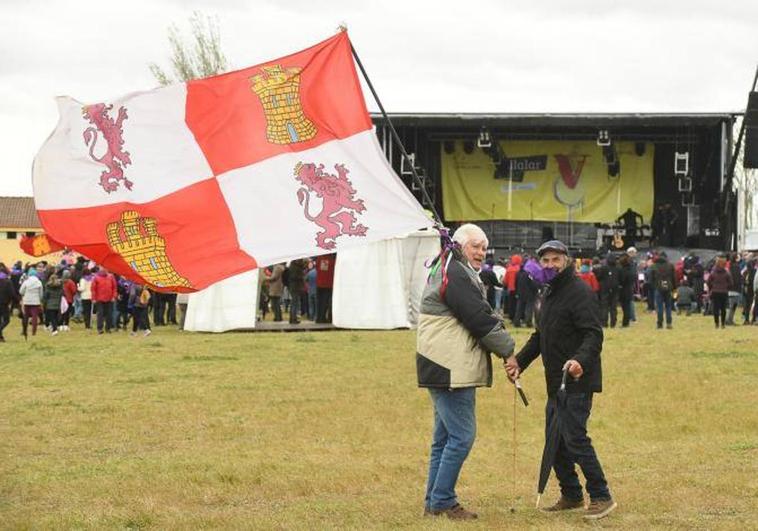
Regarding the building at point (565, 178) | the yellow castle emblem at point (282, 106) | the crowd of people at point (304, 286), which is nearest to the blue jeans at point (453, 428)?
the yellow castle emblem at point (282, 106)

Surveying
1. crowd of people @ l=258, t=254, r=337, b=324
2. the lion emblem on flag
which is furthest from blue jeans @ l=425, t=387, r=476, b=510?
crowd of people @ l=258, t=254, r=337, b=324

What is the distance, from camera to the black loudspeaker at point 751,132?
1566 cm

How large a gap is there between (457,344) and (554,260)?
88cm

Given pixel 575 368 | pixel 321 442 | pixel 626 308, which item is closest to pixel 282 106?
pixel 575 368

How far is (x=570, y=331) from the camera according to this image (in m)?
9.72

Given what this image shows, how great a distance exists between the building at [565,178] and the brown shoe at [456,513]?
114 feet

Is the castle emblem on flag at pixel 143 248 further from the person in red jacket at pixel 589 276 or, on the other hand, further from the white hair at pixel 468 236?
the person in red jacket at pixel 589 276

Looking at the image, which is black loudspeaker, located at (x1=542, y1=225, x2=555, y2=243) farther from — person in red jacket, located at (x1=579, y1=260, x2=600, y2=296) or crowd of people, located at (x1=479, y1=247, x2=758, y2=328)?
person in red jacket, located at (x1=579, y1=260, x2=600, y2=296)

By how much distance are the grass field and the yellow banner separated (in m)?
22.0

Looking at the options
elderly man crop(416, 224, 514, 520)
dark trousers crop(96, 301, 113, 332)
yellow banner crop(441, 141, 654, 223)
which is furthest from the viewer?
yellow banner crop(441, 141, 654, 223)

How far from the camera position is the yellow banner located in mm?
47156

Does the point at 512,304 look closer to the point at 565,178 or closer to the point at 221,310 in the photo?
the point at 221,310

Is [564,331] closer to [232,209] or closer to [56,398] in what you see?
[232,209]

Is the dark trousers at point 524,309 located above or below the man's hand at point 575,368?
above
